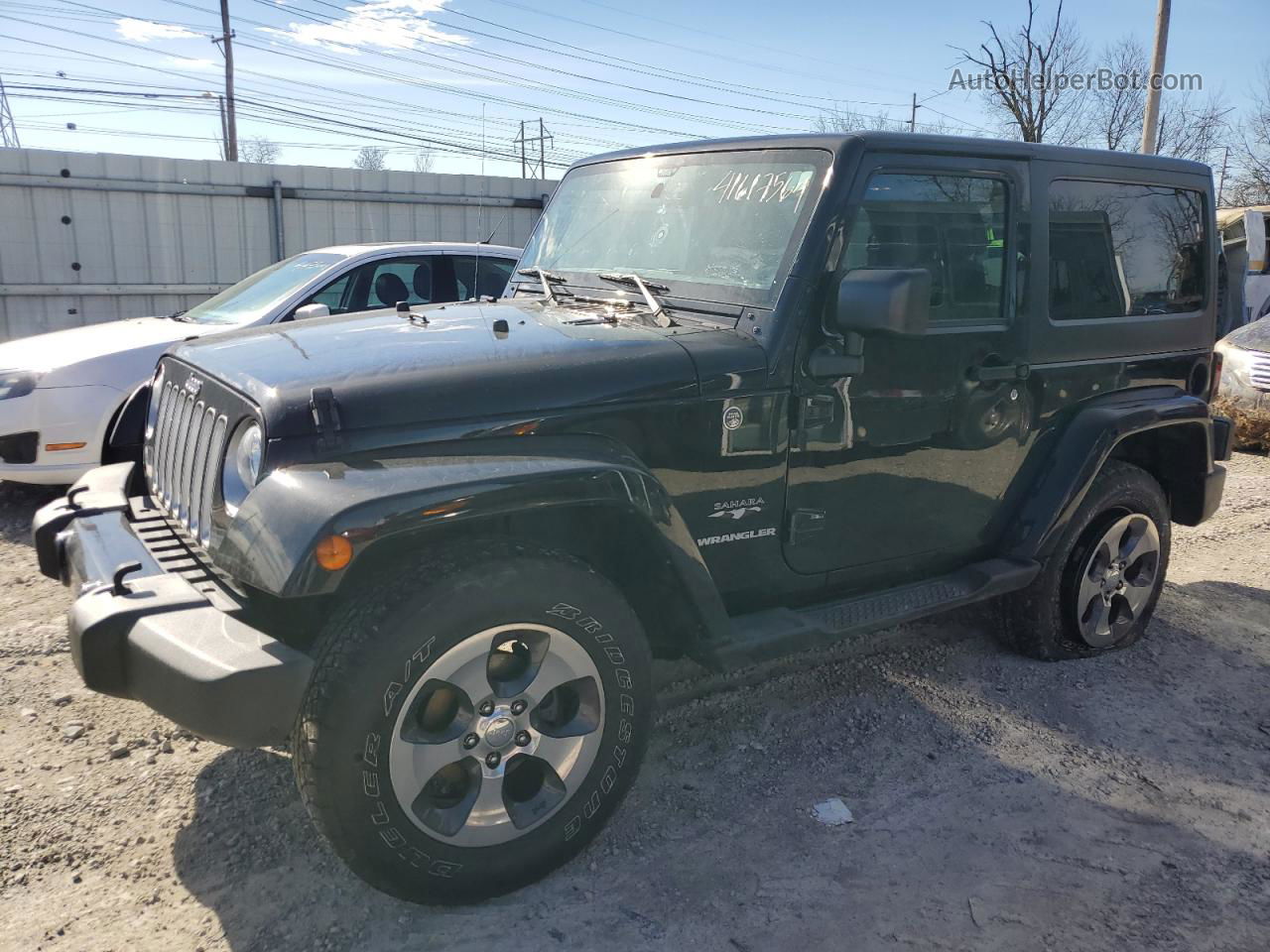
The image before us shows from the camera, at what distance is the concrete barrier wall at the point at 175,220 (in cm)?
1343

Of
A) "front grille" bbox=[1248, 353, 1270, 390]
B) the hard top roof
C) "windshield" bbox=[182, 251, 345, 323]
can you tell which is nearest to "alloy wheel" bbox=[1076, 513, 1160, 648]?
the hard top roof

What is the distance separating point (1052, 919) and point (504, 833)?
151cm

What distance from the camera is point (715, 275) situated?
3.31 metres

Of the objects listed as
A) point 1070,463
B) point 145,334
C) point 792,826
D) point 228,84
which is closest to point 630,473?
point 792,826

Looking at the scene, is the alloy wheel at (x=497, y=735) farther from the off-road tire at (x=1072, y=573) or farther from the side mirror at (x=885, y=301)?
the off-road tire at (x=1072, y=573)

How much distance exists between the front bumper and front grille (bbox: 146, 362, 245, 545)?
0.23 metres

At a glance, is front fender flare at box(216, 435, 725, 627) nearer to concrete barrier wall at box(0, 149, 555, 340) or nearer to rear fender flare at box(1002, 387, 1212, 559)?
rear fender flare at box(1002, 387, 1212, 559)

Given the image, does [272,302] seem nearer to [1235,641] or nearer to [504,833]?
[504,833]

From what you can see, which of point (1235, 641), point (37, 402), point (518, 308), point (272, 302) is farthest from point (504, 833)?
point (272, 302)

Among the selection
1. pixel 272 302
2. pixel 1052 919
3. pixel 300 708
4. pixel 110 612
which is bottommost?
pixel 1052 919

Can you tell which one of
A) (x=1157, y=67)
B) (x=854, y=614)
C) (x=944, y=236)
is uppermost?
(x=1157, y=67)

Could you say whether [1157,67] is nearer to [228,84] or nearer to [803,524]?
[803,524]

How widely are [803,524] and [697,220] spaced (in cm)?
112

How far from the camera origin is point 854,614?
3.34 meters
